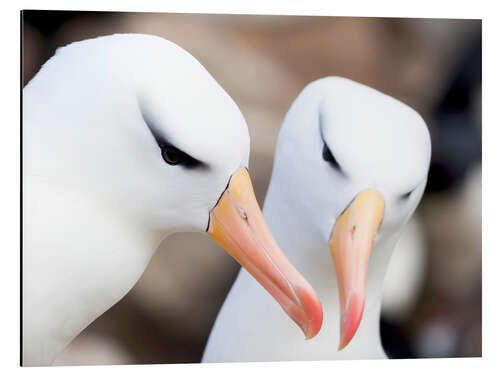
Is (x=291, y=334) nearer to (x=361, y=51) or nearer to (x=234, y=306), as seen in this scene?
(x=234, y=306)

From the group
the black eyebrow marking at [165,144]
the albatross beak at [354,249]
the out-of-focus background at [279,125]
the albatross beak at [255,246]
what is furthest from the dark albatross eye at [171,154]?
the albatross beak at [354,249]

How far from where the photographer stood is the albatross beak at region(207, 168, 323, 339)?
7.11ft

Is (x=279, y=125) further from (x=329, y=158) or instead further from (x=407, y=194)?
(x=407, y=194)

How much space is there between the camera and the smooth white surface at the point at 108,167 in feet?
6.86

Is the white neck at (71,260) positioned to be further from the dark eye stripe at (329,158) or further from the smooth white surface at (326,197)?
the dark eye stripe at (329,158)

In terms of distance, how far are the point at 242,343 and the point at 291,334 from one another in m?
0.16

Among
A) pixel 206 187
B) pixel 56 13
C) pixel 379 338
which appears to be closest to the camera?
pixel 206 187

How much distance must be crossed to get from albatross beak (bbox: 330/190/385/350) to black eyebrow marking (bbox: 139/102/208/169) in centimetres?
50

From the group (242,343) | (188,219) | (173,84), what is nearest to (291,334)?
(242,343)

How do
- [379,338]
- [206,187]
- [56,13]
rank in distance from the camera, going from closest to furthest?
[206,187], [56,13], [379,338]

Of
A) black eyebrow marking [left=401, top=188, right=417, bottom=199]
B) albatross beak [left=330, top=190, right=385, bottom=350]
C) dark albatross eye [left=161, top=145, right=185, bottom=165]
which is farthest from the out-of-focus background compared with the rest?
dark albatross eye [left=161, top=145, right=185, bottom=165]

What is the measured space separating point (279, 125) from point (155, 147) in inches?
23.3

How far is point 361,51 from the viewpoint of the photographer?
2.64m
